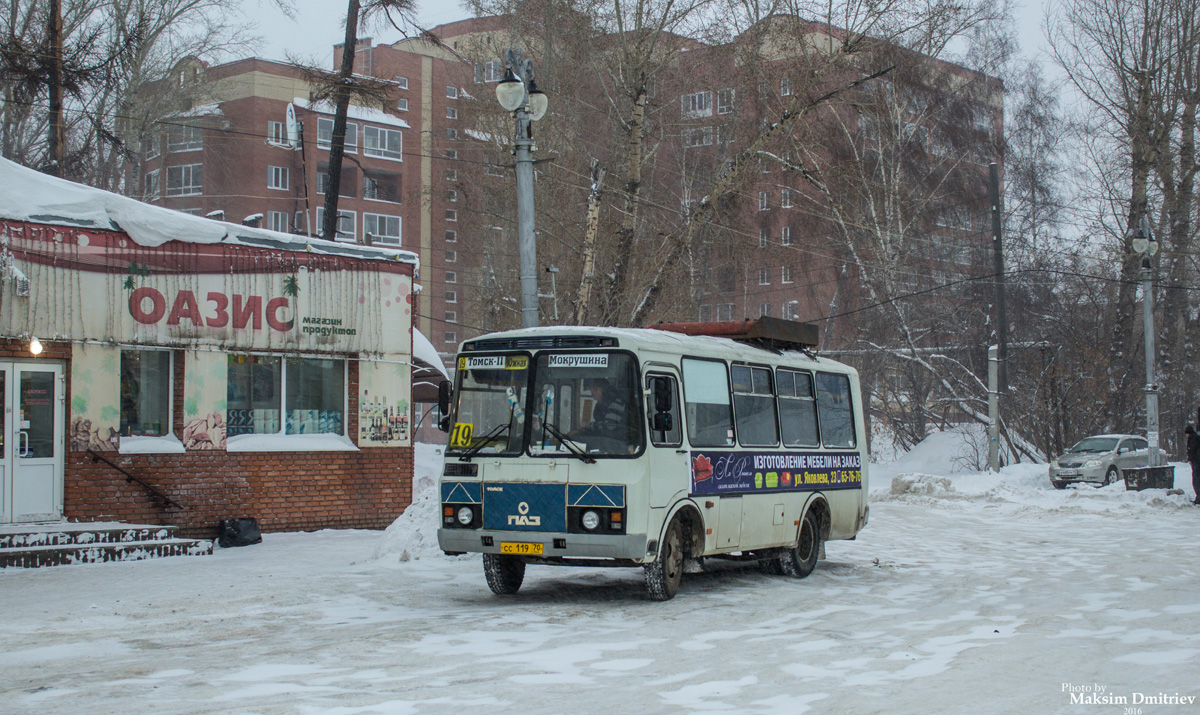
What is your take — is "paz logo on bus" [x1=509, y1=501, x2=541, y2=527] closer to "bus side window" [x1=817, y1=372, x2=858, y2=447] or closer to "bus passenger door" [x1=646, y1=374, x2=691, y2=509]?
"bus passenger door" [x1=646, y1=374, x2=691, y2=509]

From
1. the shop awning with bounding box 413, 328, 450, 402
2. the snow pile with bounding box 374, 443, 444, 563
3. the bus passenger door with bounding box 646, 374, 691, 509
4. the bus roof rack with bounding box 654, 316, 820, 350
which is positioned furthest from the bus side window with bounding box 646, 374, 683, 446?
the shop awning with bounding box 413, 328, 450, 402

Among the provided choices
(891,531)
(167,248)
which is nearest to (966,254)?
(891,531)

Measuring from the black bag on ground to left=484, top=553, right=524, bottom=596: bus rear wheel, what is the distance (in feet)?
21.2

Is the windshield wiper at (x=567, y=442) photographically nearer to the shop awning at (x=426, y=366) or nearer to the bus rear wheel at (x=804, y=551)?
the bus rear wheel at (x=804, y=551)

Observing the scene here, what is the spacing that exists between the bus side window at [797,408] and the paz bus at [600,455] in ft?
3.19

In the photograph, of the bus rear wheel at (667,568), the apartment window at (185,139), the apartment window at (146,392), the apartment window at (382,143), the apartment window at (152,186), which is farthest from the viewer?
the apartment window at (382,143)

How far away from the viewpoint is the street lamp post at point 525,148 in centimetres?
1483

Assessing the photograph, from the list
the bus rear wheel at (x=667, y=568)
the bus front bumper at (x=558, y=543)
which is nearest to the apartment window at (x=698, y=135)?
the bus rear wheel at (x=667, y=568)

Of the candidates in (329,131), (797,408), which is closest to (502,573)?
(797,408)

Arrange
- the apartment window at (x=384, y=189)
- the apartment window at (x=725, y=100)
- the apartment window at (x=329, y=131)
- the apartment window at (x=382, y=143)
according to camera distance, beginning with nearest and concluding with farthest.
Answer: the apartment window at (x=725, y=100), the apartment window at (x=329, y=131), the apartment window at (x=382, y=143), the apartment window at (x=384, y=189)

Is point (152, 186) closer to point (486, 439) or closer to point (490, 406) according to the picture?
point (490, 406)

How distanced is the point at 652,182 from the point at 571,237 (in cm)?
734

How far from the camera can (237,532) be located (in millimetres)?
17422

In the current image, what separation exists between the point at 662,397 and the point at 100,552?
8365mm
